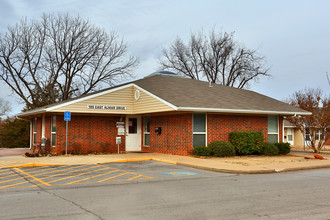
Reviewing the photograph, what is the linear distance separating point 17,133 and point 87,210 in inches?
1188

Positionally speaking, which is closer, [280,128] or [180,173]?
[180,173]

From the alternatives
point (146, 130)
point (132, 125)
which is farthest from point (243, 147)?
point (132, 125)

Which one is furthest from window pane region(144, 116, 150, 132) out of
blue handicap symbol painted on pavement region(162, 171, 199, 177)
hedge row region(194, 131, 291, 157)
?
blue handicap symbol painted on pavement region(162, 171, 199, 177)

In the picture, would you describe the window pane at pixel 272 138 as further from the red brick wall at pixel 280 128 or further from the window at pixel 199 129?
the window at pixel 199 129

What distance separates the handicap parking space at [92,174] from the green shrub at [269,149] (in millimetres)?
7146

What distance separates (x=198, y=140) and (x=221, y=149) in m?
1.38

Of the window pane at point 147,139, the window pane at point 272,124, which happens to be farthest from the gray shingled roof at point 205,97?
the window pane at point 147,139

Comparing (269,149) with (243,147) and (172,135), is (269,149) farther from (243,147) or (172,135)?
(172,135)

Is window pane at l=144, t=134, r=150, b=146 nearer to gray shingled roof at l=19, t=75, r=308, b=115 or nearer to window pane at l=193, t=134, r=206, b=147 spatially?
gray shingled roof at l=19, t=75, r=308, b=115

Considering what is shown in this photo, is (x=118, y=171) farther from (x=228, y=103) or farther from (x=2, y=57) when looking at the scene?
(x=2, y=57)

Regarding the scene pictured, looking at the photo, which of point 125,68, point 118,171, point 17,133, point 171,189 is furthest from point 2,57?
point 171,189

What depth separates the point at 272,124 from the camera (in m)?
21.6

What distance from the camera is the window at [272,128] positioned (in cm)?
2141

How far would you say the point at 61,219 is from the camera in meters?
6.21
